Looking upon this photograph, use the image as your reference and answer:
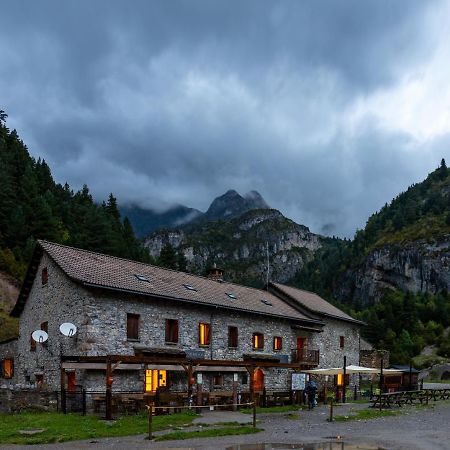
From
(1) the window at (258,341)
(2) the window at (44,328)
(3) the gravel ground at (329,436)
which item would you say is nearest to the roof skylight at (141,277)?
(2) the window at (44,328)

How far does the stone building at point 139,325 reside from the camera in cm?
3083

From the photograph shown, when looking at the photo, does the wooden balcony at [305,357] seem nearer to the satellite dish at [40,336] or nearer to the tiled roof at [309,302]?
the tiled roof at [309,302]

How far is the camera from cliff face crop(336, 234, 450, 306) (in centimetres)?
17411

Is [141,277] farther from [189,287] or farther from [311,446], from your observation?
[311,446]

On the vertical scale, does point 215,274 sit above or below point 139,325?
above

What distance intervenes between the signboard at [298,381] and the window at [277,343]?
20.3ft

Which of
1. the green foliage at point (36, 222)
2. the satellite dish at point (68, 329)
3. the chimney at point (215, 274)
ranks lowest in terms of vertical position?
the satellite dish at point (68, 329)

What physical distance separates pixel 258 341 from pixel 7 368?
16.9 meters

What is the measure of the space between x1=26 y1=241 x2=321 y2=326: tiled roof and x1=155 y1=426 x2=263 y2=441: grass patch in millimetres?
11991

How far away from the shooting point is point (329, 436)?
789 inches

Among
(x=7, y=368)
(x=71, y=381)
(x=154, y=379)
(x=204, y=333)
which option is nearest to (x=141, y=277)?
(x=204, y=333)

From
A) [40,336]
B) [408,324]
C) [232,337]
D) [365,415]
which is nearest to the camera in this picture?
[365,415]

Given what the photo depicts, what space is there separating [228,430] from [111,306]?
12.8 metres

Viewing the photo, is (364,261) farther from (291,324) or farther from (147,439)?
(147,439)
